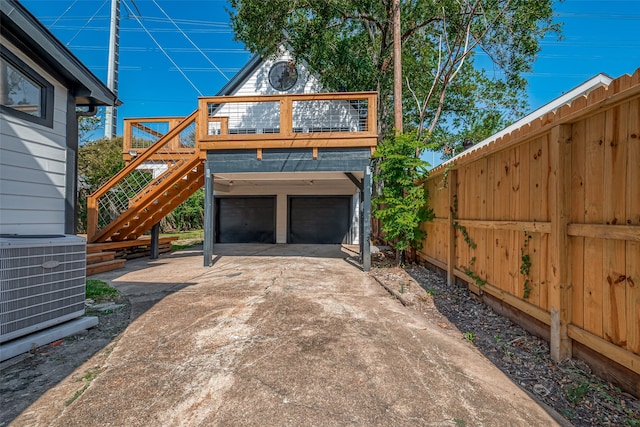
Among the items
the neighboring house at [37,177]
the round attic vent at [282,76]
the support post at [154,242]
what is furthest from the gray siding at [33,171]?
the round attic vent at [282,76]

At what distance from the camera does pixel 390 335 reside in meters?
2.79

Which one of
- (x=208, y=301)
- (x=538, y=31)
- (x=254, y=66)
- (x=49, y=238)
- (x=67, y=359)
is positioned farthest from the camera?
(x=254, y=66)

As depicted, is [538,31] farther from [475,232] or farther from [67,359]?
[67,359]

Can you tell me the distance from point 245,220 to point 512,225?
965cm


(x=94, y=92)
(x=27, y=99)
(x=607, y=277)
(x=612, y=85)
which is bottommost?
(x=607, y=277)

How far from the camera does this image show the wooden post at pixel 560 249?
2.22 m

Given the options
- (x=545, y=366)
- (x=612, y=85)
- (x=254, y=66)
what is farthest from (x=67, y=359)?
(x=254, y=66)

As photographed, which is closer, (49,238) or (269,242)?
(49,238)

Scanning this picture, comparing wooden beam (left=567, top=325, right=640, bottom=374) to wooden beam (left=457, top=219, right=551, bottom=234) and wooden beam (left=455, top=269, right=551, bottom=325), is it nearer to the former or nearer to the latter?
wooden beam (left=455, top=269, right=551, bottom=325)

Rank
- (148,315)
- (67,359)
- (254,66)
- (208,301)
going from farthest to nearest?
(254,66)
(208,301)
(148,315)
(67,359)

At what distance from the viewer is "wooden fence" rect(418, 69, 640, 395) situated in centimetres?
181

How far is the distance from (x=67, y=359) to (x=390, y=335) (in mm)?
2712

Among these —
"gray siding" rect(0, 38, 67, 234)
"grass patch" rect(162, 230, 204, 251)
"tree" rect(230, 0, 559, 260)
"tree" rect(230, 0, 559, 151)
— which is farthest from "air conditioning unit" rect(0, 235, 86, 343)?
"tree" rect(230, 0, 559, 151)

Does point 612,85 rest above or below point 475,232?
above
